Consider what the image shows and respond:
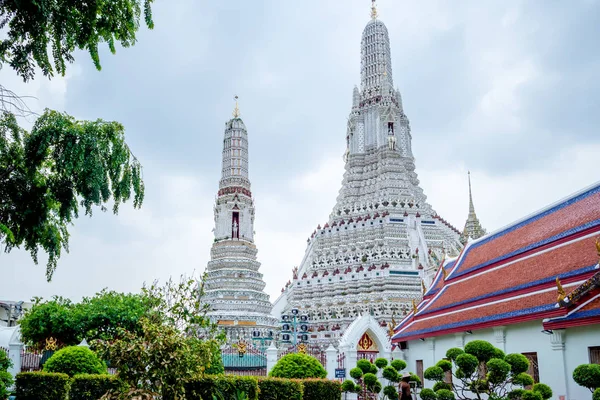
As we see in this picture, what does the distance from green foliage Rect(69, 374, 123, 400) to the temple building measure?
10547 millimetres

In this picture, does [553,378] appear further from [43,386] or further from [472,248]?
[43,386]

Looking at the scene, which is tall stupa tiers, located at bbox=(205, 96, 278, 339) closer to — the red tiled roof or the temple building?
the temple building

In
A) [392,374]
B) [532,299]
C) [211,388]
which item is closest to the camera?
[211,388]

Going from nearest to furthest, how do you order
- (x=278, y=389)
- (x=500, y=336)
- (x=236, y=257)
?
1. (x=278, y=389)
2. (x=500, y=336)
3. (x=236, y=257)

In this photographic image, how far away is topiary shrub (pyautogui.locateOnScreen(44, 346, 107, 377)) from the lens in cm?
1727

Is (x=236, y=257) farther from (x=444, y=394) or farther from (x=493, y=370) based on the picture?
(x=493, y=370)

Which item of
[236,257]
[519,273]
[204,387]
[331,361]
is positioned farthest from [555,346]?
[236,257]

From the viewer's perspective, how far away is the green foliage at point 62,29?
9.38 metres

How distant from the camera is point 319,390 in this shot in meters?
15.8

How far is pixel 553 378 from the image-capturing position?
13.9m

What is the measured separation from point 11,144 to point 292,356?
1061 cm

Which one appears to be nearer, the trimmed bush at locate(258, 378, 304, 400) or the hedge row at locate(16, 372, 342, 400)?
the hedge row at locate(16, 372, 342, 400)

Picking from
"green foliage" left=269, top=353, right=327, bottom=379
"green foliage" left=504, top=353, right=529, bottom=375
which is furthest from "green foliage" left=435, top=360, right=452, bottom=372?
"green foliage" left=269, top=353, right=327, bottom=379

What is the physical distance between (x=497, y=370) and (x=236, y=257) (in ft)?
112
